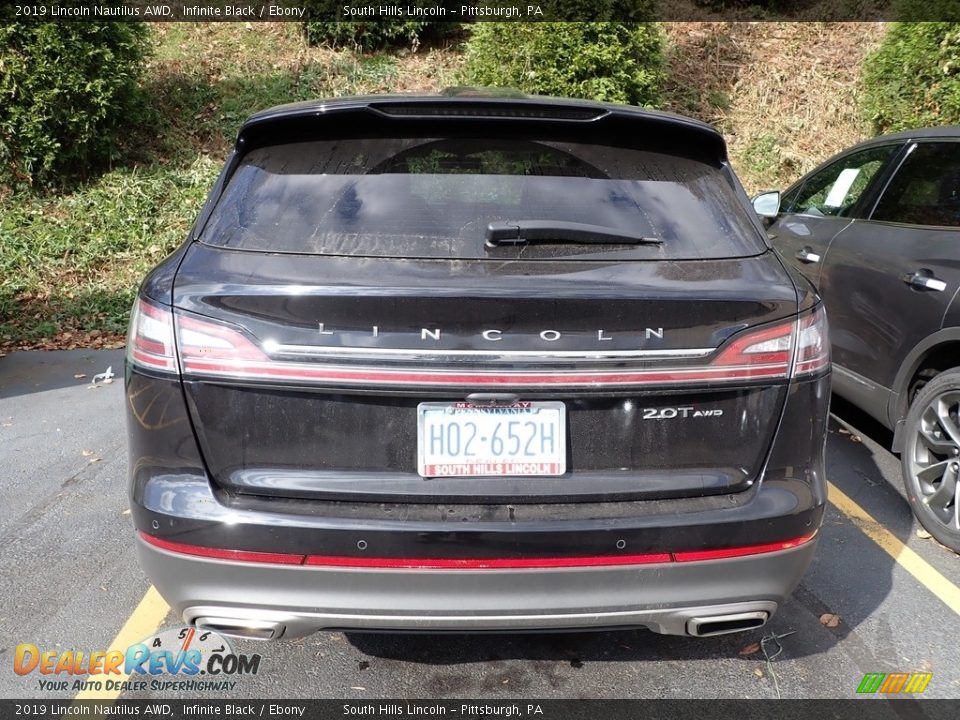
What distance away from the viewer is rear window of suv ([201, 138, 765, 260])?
228cm

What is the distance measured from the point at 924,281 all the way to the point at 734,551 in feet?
7.67

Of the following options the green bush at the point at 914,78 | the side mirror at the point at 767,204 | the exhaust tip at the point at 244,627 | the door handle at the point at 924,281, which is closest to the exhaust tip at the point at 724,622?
the exhaust tip at the point at 244,627

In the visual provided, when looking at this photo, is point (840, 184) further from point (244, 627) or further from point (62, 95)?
point (62, 95)

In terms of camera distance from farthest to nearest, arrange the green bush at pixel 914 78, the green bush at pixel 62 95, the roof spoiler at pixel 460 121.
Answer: the green bush at pixel 914 78 → the green bush at pixel 62 95 → the roof spoiler at pixel 460 121

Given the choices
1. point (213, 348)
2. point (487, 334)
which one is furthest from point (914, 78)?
point (213, 348)

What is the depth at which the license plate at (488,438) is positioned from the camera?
81.8 inches

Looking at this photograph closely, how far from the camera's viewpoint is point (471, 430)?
2090 mm

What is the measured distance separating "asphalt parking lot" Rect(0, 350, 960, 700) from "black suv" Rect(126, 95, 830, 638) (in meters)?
0.61

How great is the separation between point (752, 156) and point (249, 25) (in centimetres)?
757

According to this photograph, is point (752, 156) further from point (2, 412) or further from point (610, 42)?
point (2, 412)

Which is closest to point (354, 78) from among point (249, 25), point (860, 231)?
point (249, 25)

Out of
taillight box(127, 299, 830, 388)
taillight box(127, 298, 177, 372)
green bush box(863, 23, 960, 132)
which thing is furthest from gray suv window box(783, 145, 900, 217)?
green bush box(863, 23, 960, 132)

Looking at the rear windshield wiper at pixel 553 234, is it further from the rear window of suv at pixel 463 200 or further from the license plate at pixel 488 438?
the license plate at pixel 488 438

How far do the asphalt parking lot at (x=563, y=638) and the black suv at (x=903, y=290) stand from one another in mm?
401
